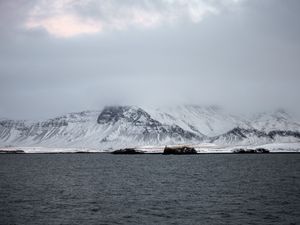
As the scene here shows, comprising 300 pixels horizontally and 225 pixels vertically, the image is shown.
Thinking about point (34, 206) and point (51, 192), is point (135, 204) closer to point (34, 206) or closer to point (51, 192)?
point (34, 206)

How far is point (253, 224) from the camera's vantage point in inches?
2084

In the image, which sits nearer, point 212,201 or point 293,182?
point 212,201

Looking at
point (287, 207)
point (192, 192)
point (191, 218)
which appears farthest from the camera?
point (192, 192)

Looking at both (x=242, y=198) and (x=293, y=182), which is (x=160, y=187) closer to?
(x=242, y=198)

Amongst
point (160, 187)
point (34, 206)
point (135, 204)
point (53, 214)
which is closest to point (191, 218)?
point (135, 204)

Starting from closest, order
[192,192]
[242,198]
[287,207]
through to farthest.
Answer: [287,207] → [242,198] → [192,192]

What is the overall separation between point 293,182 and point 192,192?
26.4 m

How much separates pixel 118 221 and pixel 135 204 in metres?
13.1

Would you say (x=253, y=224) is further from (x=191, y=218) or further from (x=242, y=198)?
(x=242, y=198)

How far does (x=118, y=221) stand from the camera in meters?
55.4

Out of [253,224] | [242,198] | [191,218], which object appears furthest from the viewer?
[242,198]

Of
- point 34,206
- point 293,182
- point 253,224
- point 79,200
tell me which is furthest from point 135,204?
point 293,182

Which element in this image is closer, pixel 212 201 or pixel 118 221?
pixel 118 221

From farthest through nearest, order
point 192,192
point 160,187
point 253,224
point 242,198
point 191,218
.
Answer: point 160,187, point 192,192, point 242,198, point 191,218, point 253,224
